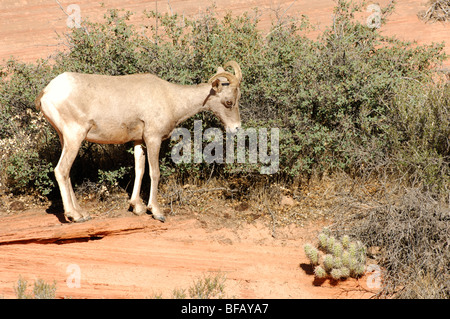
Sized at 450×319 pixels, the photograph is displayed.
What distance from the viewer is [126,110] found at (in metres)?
9.00

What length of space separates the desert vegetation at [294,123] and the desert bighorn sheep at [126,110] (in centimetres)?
77

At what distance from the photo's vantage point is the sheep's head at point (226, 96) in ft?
31.0

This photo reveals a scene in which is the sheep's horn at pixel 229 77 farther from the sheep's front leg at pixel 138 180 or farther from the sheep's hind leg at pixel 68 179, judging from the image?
the sheep's hind leg at pixel 68 179

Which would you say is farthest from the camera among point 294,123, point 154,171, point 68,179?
point 294,123

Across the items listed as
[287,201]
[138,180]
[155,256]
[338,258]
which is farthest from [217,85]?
[338,258]

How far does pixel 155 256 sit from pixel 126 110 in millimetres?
2449

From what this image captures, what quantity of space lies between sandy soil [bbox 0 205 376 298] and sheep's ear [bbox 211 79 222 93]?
2.24m

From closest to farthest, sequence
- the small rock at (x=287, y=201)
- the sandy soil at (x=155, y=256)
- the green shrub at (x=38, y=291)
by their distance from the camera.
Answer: the green shrub at (x=38, y=291) → the sandy soil at (x=155, y=256) → the small rock at (x=287, y=201)

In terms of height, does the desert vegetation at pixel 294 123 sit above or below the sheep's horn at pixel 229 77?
below

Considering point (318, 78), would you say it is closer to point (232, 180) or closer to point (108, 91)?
point (232, 180)

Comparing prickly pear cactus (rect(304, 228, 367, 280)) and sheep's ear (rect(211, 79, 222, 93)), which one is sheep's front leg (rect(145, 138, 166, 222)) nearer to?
sheep's ear (rect(211, 79, 222, 93))

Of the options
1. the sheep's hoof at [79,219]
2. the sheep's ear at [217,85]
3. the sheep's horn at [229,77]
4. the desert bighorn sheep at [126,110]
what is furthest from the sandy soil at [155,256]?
the sheep's horn at [229,77]

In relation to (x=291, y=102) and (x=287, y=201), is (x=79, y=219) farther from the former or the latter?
(x=291, y=102)

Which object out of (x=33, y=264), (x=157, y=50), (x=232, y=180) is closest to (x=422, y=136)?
(x=232, y=180)
